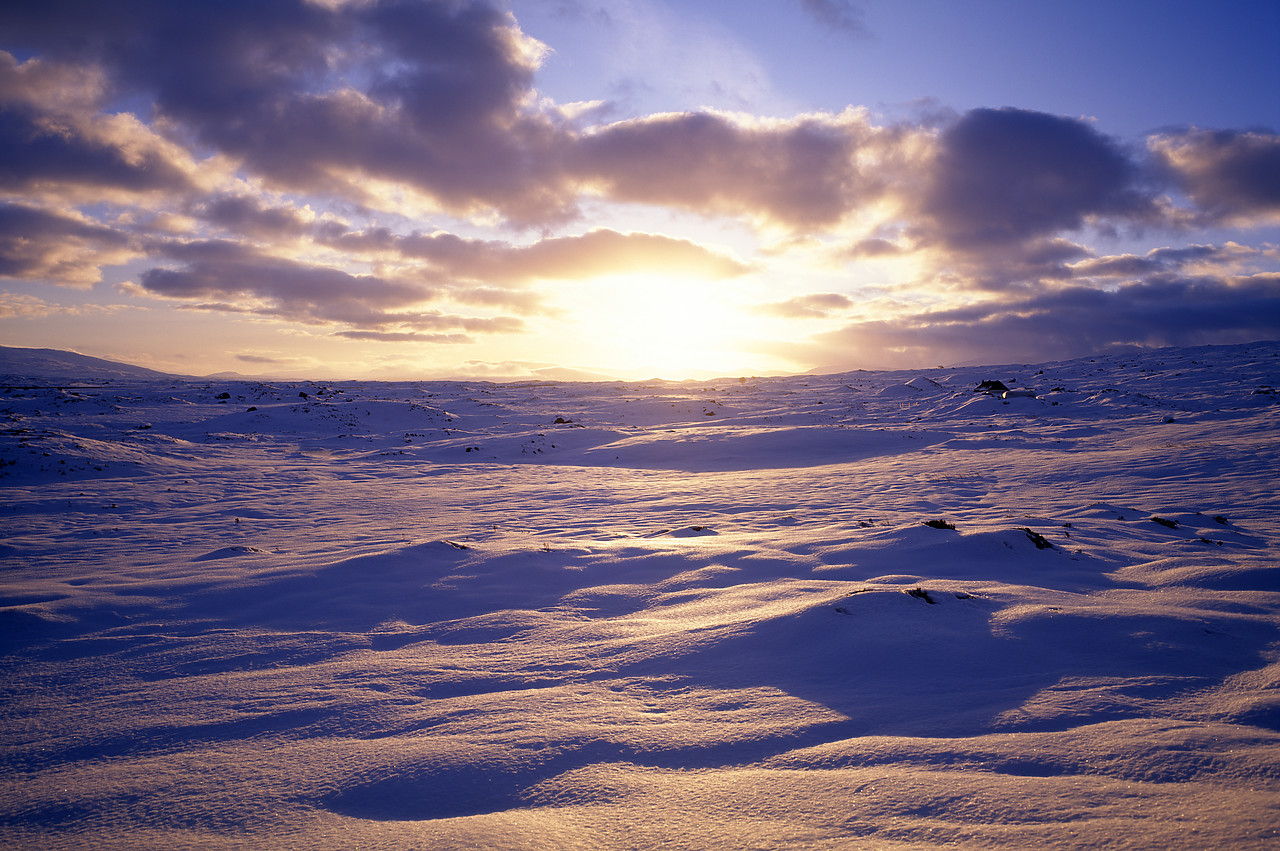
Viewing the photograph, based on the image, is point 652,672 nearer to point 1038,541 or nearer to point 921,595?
point 921,595

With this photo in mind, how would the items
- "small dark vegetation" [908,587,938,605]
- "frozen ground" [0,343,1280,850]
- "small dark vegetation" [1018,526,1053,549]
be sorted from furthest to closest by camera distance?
1. "small dark vegetation" [1018,526,1053,549]
2. "small dark vegetation" [908,587,938,605]
3. "frozen ground" [0,343,1280,850]

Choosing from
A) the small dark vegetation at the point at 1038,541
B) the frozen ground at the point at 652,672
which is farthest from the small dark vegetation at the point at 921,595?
the small dark vegetation at the point at 1038,541

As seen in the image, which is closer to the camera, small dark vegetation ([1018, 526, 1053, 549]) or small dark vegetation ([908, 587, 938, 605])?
small dark vegetation ([908, 587, 938, 605])

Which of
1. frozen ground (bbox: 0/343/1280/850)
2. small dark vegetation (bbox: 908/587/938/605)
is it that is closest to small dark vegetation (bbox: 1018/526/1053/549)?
frozen ground (bbox: 0/343/1280/850)

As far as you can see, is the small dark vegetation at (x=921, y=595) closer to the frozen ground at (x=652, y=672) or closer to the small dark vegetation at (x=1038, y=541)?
the frozen ground at (x=652, y=672)

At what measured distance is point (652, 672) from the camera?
3.91 metres

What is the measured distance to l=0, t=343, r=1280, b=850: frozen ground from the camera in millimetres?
2447

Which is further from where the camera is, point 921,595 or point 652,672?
point 921,595

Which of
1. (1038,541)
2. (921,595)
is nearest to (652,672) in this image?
(921,595)

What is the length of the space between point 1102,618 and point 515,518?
836cm

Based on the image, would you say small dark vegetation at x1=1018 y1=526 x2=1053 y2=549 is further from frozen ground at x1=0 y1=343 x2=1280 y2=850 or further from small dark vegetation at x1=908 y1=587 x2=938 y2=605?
small dark vegetation at x1=908 y1=587 x2=938 y2=605

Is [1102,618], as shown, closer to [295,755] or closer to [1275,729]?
[1275,729]

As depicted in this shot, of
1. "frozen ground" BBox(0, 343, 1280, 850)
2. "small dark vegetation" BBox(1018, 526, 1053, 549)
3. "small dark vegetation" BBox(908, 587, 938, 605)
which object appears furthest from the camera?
"small dark vegetation" BBox(1018, 526, 1053, 549)

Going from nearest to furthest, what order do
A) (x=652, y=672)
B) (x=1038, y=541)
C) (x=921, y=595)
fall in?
(x=652, y=672) < (x=921, y=595) < (x=1038, y=541)
